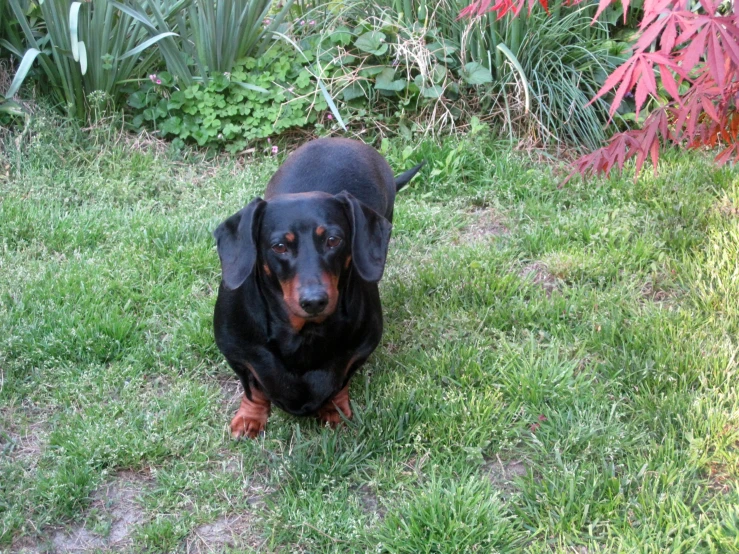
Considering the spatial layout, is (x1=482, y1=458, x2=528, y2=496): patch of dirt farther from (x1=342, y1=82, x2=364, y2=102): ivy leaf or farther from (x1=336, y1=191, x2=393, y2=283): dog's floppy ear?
(x1=342, y1=82, x2=364, y2=102): ivy leaf

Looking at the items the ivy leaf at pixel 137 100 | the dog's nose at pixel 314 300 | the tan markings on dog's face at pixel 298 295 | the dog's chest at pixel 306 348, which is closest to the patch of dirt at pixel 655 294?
the dog's chest at pixel 306 348

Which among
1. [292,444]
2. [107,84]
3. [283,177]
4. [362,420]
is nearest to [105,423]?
[292,444]

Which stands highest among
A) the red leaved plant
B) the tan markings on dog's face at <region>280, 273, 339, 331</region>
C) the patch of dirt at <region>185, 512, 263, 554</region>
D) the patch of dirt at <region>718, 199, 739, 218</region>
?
the red leaved plant

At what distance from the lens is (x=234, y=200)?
4230 millimetres

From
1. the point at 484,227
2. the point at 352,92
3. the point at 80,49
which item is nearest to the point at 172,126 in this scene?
the point at 80,49

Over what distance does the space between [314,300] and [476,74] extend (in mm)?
2856

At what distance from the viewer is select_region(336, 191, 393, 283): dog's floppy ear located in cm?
257

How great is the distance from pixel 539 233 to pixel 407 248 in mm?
650

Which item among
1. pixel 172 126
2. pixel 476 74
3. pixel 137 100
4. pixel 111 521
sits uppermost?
pixel 476 74

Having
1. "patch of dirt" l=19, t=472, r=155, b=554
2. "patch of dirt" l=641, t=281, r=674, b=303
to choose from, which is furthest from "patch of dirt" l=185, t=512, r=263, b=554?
"patch of dirt" l=641, t=281, r=674, b=303

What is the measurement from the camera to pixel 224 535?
2.42 metres

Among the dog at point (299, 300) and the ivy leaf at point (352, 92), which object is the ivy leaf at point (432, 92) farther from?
the dog at point (299, 300)

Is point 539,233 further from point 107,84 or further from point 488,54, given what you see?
point 107,84

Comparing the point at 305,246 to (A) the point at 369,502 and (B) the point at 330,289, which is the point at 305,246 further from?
(A) the point at 369,502
